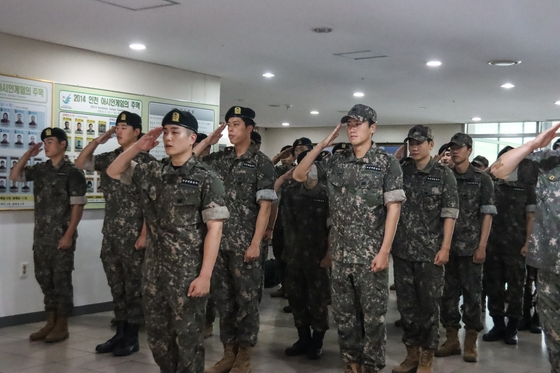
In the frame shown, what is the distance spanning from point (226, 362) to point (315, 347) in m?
0.91

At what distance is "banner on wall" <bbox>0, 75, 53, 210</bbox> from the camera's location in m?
5.99

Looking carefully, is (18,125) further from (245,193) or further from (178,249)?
(178,249)

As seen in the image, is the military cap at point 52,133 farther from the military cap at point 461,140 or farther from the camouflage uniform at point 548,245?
the camouflage uniform at point 548,245

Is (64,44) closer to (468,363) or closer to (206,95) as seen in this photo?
(206,95)

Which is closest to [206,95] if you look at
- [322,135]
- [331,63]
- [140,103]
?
[140,103]

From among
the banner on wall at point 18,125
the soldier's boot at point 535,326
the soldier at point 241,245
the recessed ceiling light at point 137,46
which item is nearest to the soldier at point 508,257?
the soldier's boot at point 535,326

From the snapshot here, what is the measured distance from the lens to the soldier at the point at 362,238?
3859 millimetres

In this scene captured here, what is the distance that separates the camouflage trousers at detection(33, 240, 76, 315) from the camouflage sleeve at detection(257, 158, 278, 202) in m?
1.97

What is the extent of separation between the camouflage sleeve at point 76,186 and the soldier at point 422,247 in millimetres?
2674

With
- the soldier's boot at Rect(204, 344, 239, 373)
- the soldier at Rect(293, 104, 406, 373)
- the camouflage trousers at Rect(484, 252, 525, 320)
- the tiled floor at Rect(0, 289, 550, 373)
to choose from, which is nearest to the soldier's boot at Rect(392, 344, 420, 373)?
the tiled floor at Rect(0, 289, 550, 373)

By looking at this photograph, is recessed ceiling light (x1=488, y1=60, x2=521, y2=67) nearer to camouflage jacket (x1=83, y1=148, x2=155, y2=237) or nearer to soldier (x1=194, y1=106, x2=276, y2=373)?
soldier (x1=194, y1=106, x2=276, y2=373)

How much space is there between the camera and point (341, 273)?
396 cm

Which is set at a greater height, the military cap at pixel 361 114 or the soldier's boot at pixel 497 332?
the military cap at pixel 361 114

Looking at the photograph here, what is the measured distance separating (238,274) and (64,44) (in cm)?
349
